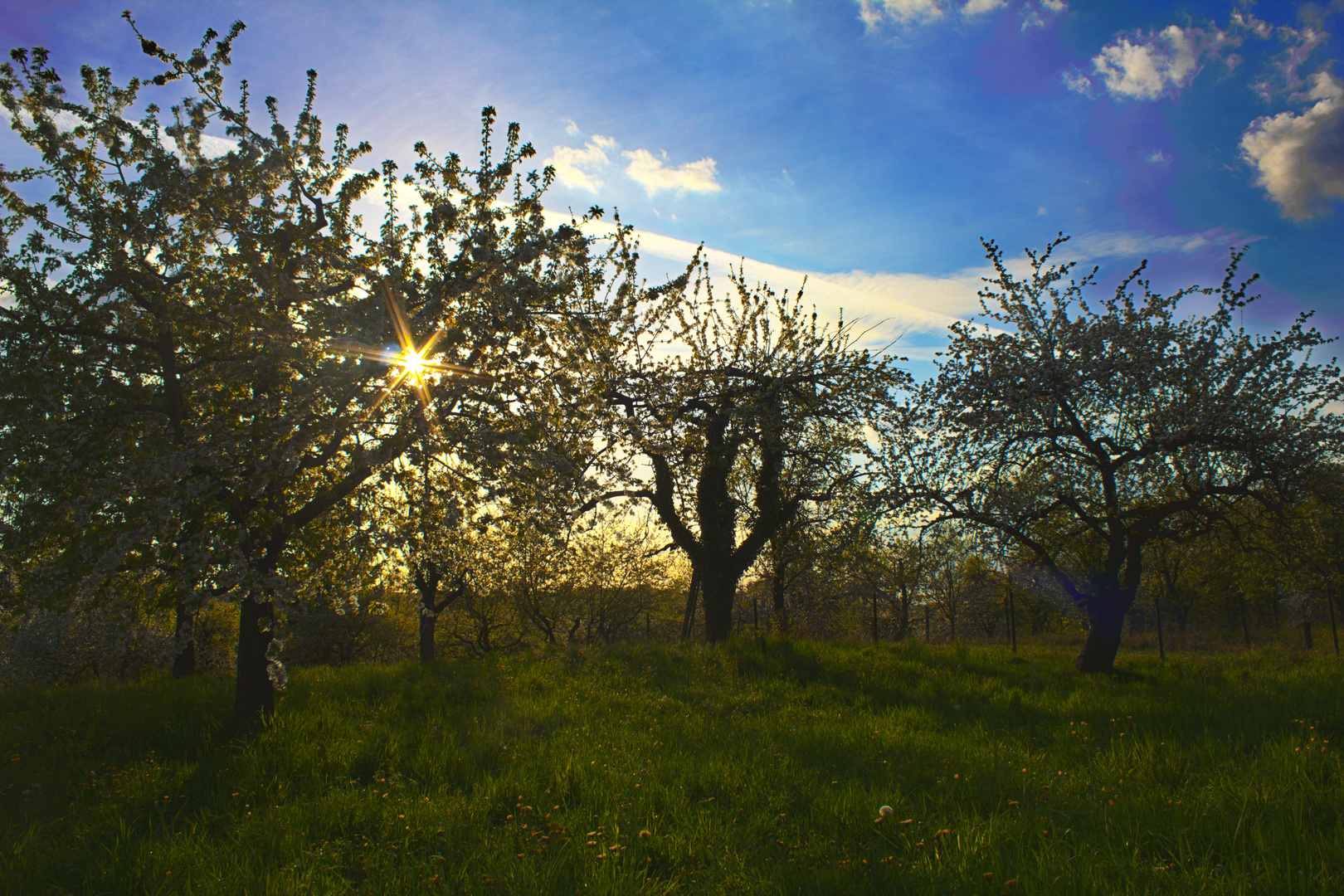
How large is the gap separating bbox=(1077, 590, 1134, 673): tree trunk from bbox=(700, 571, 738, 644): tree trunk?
8.37m

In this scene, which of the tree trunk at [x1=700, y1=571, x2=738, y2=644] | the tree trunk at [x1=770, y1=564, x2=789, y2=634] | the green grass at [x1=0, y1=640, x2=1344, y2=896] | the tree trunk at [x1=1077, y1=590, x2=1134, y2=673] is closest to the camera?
the green grass at [x1=0, y1=640, x2=1344, y2=896]

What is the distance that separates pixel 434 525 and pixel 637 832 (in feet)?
17.9

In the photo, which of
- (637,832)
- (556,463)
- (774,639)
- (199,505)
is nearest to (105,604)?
(199,505)

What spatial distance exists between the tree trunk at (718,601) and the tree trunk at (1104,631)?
8.37 metres

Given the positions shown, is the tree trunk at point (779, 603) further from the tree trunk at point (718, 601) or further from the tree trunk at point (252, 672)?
the tree trunk at point (252, 672)

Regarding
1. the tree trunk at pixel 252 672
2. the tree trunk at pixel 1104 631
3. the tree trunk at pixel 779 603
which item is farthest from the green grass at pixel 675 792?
the tree trunk at pixel 779 603

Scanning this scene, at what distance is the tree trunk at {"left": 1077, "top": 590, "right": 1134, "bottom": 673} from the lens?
45.6ft

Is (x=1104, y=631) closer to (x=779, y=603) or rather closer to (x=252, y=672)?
(x=779, y=603)

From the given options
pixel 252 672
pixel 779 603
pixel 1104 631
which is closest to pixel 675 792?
pixel 252 672

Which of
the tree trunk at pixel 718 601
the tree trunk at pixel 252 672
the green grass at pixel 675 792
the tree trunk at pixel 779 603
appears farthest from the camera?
the tree trunk at pixel 779 603

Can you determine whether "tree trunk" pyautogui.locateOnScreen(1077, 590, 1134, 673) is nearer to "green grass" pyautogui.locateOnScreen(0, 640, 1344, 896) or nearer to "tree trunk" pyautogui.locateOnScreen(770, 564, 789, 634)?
"green grass" pyautogui.locateOnScreen(0, 640, 1344, 896)

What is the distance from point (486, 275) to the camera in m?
7.43

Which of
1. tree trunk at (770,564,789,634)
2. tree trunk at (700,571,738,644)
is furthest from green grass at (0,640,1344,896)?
tree trunk at (770,564,789,634)

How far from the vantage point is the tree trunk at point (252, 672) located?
8527 millimetres
